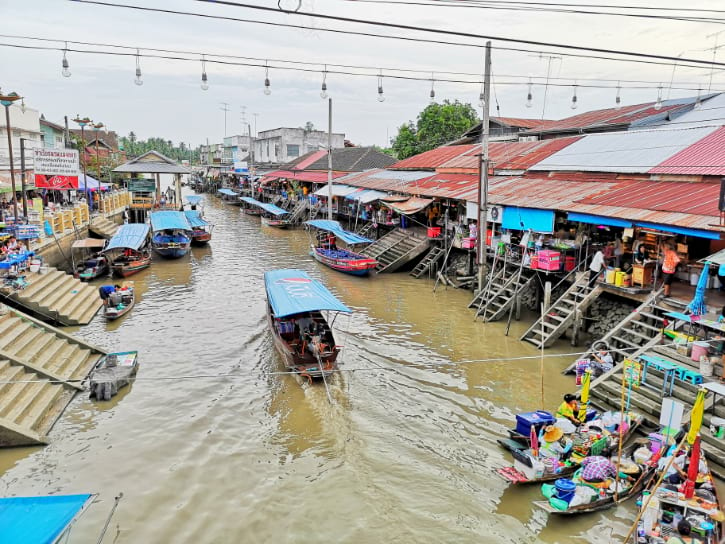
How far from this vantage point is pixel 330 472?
9.54 meters

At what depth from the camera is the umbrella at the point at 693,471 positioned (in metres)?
7.48

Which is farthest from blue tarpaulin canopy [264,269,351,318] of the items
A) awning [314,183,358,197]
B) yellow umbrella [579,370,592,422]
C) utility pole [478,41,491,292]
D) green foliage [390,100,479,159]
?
green foliage [390,100,479,159]

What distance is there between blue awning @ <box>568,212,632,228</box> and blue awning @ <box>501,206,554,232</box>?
3.53ft

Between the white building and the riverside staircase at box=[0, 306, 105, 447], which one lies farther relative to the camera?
the white building

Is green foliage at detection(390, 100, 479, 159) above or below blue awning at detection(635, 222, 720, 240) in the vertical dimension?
above

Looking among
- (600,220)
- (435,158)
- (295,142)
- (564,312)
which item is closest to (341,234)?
(435,158)

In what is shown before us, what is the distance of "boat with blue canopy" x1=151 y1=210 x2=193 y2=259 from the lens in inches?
1147

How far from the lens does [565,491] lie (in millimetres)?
8070

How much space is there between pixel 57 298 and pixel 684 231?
1942cm

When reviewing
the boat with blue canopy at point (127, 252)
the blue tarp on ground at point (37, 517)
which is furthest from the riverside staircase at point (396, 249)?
the blue tarp on ground at point (37, 517)

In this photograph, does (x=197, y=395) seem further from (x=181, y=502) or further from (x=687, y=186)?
(x=687, y=186)

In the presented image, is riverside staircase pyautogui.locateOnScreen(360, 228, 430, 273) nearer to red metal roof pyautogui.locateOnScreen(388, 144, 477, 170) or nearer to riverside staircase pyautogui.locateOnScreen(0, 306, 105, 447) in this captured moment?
red metal roof pyautogui.locateOnScreen(388, 144, 477, 170)

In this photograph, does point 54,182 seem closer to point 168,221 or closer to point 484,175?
point 168,221

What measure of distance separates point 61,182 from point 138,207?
19077mm
